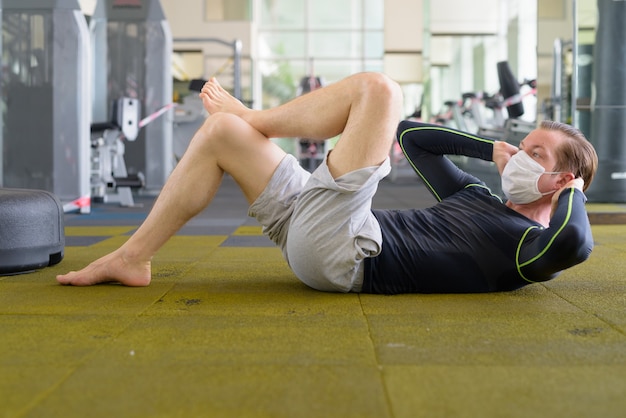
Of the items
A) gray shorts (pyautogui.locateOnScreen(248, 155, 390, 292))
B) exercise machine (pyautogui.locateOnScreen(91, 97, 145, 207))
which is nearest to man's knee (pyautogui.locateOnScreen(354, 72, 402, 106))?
gray shorts (pyautogui.locateOnScreen(248, 155, 390, 292))

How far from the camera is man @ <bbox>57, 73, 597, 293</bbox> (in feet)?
7.18

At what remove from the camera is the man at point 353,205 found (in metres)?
2.19

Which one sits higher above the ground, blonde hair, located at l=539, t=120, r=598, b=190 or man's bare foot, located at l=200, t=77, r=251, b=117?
man's bare foot, located at l=200, t=77, r=251, b=117

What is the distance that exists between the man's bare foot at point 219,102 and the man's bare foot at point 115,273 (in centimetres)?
57

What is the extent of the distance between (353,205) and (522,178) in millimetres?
552

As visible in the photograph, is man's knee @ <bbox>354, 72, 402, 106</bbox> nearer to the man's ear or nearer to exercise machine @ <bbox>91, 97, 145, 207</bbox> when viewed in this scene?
the man's ear

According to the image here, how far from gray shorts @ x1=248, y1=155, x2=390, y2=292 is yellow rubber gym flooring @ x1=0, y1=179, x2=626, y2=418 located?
10 centimetres

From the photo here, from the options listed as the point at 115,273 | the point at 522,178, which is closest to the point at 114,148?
the point at 115,273

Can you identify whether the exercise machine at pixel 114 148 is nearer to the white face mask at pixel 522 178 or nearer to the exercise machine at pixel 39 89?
the exercise machine at pixel 39 89

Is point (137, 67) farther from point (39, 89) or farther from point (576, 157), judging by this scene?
point (576, 157)

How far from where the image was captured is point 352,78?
224cm

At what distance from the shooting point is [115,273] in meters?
2.57

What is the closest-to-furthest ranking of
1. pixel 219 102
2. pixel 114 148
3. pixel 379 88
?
pixel 379 88 → pixel 219 102 → pixel 114 148

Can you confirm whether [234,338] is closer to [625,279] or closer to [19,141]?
[625,279]
